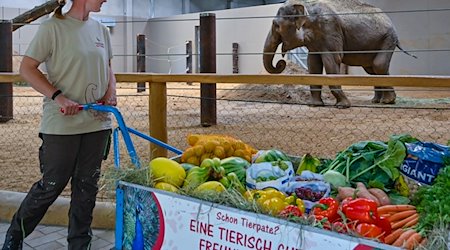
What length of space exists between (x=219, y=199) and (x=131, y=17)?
1957 centimetres

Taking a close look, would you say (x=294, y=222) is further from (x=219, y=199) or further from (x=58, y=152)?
(x=58, y=152)

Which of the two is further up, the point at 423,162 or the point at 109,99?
the point at 109,99

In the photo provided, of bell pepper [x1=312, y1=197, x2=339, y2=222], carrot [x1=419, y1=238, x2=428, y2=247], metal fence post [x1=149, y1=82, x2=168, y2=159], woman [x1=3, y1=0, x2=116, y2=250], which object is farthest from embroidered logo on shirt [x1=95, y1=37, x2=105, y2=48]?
carrot [x1=419, y1=238, x2=428, y2=247]

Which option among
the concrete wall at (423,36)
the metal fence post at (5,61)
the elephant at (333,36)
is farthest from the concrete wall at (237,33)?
the metal fence post at (5,61)

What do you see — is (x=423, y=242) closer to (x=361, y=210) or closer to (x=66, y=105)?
(x=361, y=210)

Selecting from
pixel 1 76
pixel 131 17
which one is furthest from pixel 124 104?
pixel 131 17

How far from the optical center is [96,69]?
2.21m

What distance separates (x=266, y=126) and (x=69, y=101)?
4.60 meters

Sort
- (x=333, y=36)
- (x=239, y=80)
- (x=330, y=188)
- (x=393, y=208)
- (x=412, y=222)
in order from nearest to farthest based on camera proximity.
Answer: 1. (x=412, y=222)
2. (x=393, y=208)
3. (x=330, y=188)
4. (x=239, y=80)
5. (x=333, y=36)

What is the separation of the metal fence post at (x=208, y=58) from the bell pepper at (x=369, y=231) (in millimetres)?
4760

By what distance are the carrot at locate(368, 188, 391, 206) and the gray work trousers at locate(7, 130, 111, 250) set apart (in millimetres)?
1148

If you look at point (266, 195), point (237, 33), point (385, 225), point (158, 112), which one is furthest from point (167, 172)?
point (237, 33)

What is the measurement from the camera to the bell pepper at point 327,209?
1.67 m

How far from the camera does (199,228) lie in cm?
171
